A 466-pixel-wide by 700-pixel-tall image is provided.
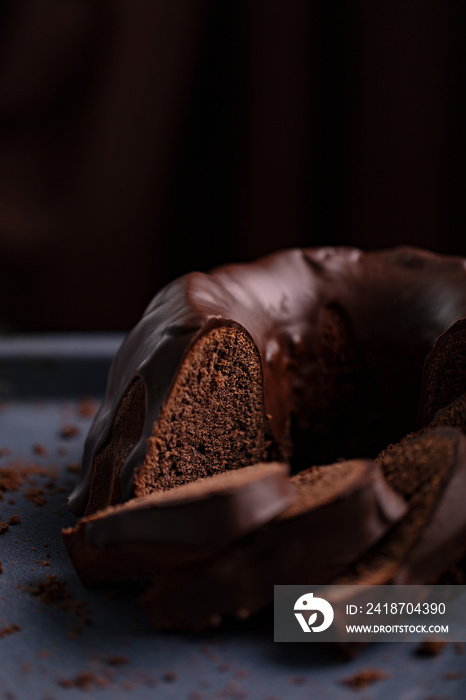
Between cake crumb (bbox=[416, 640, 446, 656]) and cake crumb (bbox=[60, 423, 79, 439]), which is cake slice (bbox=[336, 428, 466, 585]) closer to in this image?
cake crumb (bbox=[416, 640, 446, 656])

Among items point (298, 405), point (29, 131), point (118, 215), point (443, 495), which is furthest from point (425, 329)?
point (29, 131)

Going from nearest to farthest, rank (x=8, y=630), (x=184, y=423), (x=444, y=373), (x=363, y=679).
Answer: (x=363, y=679)
(x=8, y=630)
(x=184, y=423)
(x=444, y=373)

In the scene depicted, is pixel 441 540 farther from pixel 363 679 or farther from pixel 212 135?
pixel 212 135

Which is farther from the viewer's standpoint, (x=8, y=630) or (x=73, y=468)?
(x=73, y=468)

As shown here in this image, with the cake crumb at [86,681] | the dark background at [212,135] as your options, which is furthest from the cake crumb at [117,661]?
the dark background at [212,135]

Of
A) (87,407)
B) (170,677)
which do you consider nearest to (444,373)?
(170,677)
